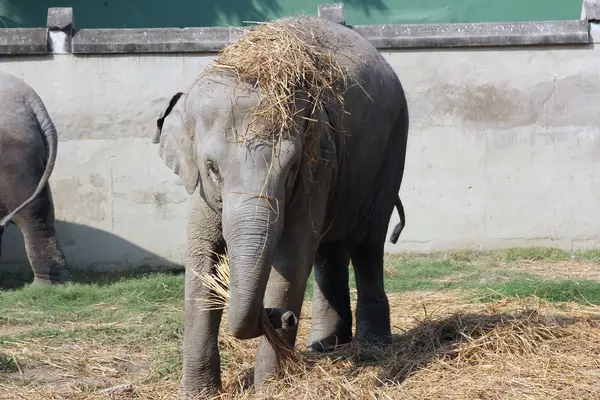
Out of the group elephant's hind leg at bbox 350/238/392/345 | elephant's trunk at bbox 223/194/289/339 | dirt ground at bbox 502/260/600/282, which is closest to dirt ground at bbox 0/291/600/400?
elephant's hind leg at bbox 350/238/392/345

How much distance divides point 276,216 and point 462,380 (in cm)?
130

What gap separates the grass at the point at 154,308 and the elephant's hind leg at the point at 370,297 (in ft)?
0.82

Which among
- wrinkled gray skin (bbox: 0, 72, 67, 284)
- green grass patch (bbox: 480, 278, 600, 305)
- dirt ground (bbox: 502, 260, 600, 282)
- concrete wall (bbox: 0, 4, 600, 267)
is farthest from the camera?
concrete wall (bbox: 0, 4, 600, 267)

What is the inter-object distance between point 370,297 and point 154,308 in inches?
87.7

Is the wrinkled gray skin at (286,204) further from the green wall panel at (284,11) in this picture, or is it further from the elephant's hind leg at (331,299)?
the green wall panel at (284,11)

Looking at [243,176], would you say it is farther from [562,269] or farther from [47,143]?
[562,269]

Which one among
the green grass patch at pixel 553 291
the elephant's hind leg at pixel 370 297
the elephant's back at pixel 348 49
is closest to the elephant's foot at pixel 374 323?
the elephant's hind leg at pixel 370 297

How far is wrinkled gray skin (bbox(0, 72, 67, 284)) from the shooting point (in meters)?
9.01

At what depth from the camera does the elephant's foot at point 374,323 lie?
19.9 ft

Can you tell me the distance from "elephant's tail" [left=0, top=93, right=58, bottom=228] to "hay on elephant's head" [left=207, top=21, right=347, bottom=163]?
4.42 m

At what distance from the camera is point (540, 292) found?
7.53 meters

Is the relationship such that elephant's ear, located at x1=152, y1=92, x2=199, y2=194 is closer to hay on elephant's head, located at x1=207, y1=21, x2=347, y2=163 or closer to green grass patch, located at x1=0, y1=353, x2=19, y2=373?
hay on elephant's head, located at x1=207, y1=21, x2=347, y2=163

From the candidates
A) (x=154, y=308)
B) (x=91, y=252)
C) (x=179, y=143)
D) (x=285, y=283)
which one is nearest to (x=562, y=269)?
(x=154, y=308)

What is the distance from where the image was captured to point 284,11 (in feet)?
40.7
